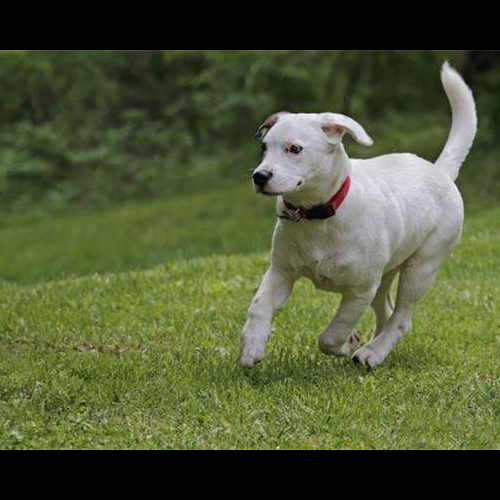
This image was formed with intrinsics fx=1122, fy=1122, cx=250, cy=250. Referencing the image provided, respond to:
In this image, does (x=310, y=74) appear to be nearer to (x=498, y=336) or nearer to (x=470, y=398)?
(x=498, y=336)

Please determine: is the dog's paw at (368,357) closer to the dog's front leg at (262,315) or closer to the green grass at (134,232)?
the dog's front leg at (262,315)

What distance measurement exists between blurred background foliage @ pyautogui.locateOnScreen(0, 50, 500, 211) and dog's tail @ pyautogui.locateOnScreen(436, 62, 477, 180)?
36.4 feet

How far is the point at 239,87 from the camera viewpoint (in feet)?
70.2

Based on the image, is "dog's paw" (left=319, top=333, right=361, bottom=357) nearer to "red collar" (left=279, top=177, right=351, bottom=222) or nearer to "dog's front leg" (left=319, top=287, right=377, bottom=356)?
"dog's front leg" (left=319, top=287, right=377, bottom=356)

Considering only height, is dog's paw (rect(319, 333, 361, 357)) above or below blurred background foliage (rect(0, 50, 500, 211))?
above

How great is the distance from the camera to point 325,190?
6.02 m

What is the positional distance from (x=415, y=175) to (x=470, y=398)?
1.54 m

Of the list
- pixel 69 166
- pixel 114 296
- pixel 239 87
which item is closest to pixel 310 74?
pixel 239 87

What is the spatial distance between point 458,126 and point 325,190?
5.72 ft

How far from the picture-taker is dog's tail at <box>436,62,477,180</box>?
7.27 metres

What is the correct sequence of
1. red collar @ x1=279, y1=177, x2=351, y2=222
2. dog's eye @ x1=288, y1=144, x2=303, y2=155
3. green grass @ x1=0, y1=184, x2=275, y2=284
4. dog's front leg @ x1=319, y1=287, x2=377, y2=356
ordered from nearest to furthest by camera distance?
1. dog's eye @ x1=288, y1=144, x2=303, y2=155
2. red collar @ x1=279, y1=177, x2=351, y2=222
3. dog's front leg @ x1=319, y1=287, x2=377, y2=356
4. green grass @ x1=0, y1=184, x2=275, y2=284

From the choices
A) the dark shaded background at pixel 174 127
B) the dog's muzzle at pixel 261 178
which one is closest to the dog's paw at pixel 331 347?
the dog's muzzle at pixel 261 178

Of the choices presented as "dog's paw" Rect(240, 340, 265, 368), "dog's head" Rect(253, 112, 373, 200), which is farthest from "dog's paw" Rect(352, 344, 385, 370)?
"dog's head" Rect(253, 112, 373, 200)

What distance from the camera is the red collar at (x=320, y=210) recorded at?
19.8 ft
